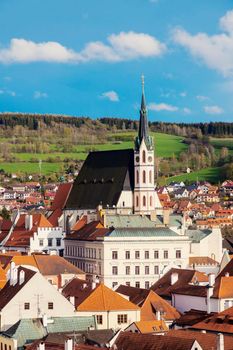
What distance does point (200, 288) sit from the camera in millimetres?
84438

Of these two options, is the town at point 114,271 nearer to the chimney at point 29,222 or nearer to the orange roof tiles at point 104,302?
the orange roof tiles at point 104,302

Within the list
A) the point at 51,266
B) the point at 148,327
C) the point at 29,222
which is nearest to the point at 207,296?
the point at 148,327

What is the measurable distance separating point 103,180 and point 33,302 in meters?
63.9

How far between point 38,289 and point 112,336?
32.0ft

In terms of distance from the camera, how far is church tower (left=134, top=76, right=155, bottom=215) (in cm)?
12825

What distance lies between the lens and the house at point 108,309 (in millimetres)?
74188

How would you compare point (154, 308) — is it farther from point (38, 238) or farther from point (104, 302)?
point (38, 238)

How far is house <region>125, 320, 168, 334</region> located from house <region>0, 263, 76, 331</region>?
4.35 m

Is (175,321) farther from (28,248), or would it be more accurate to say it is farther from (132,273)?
(28,248)

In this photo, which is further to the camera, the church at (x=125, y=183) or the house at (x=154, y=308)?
the church at (x=125, y=183)

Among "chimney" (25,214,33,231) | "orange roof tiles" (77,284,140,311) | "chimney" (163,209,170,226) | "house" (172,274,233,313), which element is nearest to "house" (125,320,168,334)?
"orange roof tiles" (77,284,140,311)

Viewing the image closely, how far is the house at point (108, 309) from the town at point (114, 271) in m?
0.07

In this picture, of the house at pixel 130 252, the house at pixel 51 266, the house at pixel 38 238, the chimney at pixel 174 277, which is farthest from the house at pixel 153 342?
the house at pixel 38 238

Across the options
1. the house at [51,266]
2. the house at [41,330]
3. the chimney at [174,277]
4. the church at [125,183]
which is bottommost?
the house at [41,330]
